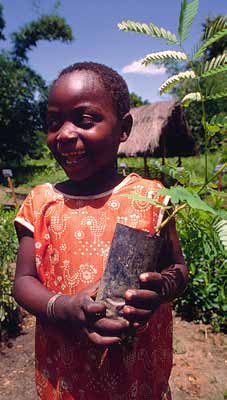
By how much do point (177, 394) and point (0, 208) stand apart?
2.41 meters

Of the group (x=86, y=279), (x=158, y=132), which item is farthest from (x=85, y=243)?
(x=158, y=132)

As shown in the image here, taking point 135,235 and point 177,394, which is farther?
point 177,394

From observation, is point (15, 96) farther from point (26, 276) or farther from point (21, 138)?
point (26, 276)

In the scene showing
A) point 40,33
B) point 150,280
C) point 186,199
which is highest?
point 40,33

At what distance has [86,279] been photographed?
1156 mm

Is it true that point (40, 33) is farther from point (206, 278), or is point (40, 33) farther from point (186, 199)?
point (186, 199)

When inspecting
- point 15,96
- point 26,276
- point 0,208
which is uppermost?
point 15,96

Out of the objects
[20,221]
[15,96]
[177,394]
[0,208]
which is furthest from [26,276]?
[15,96]

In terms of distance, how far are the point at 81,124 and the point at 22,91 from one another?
63.2 ft

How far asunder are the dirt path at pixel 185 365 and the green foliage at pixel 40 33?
65.7 ft

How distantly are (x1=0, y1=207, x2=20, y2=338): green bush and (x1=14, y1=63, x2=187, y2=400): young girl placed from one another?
2391 mm

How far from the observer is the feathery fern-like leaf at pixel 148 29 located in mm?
945

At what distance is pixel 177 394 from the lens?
2.86 meters

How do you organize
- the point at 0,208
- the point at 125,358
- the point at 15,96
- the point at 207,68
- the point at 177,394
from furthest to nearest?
the point at 15,96, the point at 0,208, the point at 177,394, the point at 125,358, the point at 207,68
